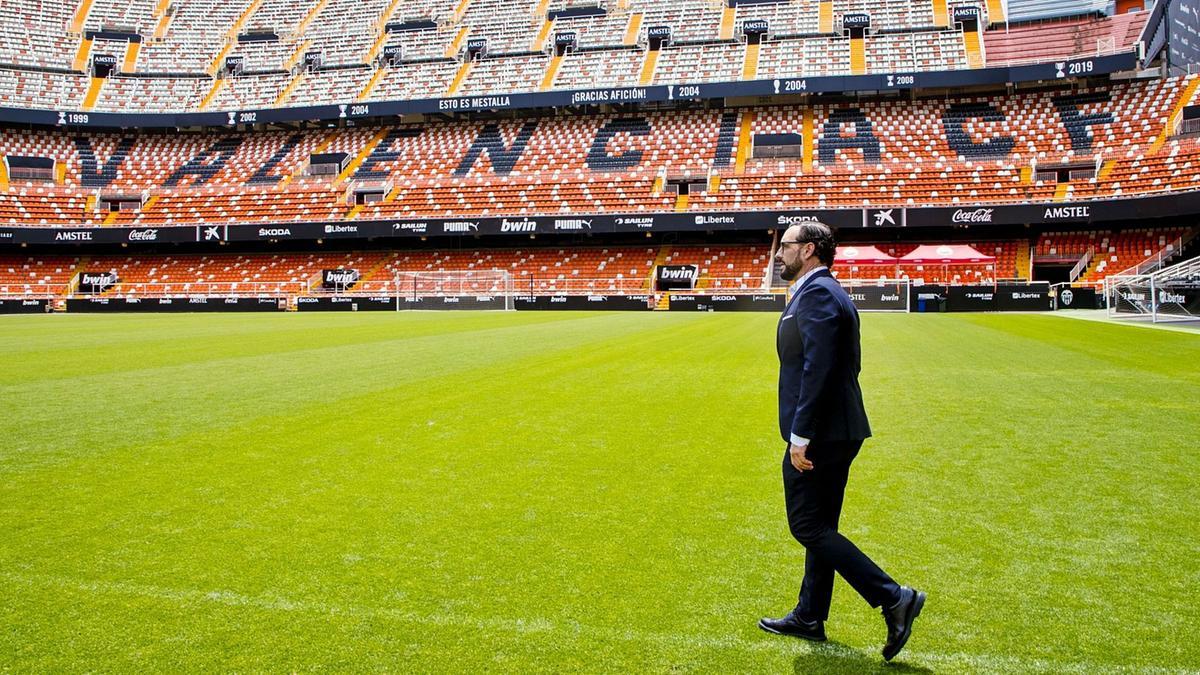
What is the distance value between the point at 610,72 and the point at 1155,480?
47.9 metres

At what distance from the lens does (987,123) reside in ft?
145

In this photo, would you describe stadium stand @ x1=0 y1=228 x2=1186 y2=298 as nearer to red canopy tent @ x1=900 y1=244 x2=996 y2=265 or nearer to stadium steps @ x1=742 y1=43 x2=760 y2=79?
red canopy tent @ x1=900 y1=244 x2=996 y2=265

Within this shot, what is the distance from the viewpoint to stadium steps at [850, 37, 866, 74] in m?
46.5

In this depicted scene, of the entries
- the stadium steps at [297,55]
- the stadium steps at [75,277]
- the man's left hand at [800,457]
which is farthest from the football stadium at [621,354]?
the stadium steps at [297,55]

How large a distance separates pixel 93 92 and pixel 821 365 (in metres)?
63.0

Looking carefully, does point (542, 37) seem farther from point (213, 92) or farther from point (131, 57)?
point (131, 57)

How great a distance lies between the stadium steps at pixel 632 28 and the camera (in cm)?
5266

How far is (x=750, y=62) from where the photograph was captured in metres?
49.0

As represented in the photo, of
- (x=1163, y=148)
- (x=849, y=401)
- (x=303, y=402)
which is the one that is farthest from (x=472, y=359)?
(x=1163, y=148)

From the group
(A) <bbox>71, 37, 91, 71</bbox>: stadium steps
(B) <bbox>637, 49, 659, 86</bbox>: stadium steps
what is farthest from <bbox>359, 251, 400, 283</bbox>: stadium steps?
(A) <bbox>71, 37, 91, 71</bbox>: stadium steps

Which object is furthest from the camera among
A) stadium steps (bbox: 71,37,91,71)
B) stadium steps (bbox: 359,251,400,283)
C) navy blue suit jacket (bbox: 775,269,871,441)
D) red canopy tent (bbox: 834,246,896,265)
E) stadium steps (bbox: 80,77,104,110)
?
stadium steps (bbox: 71,37,91,71)

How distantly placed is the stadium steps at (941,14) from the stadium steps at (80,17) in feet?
189

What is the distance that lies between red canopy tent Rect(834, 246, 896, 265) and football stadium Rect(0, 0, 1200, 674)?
43 centimetres

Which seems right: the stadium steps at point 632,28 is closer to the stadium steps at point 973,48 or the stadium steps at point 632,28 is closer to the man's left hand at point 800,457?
the stadium steps at point 973,48
